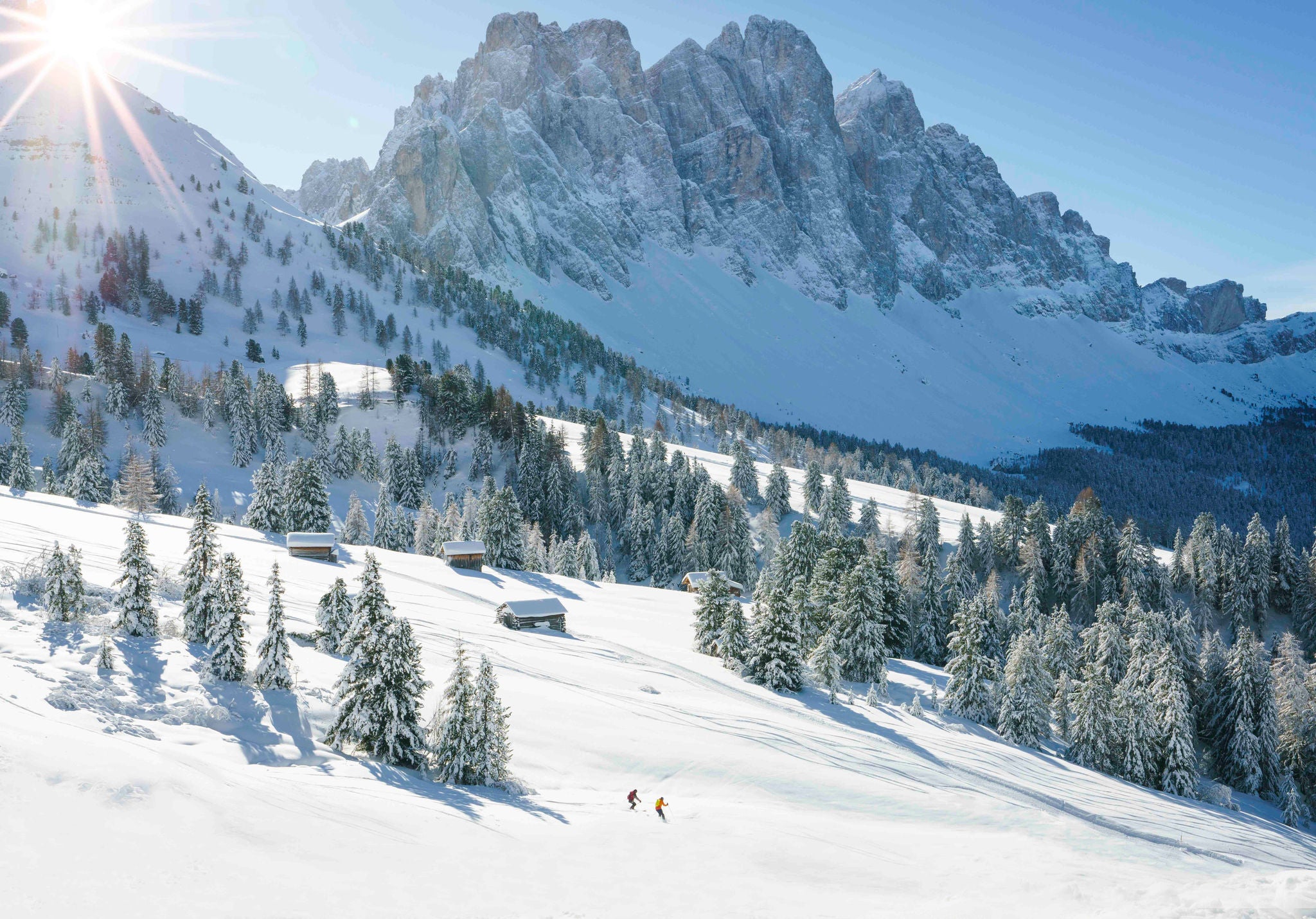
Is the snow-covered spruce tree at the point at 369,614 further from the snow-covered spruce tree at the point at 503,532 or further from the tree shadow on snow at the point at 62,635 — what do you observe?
the snow-covered spruce tree at the point at 503,532

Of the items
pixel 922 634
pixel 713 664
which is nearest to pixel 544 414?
pixel 922 634

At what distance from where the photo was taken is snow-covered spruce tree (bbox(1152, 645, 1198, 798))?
44844 millimetres

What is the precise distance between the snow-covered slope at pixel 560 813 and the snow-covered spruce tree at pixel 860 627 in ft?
34.5

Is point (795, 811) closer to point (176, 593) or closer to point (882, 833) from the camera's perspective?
point (882, 833)

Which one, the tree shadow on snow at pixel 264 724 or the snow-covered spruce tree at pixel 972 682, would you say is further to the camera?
the snow-covered spruce tree at pixel 972 682

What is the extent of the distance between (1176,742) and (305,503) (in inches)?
2949

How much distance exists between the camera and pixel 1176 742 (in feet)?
148

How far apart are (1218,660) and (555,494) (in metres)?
73.5

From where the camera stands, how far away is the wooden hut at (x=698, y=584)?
51984 mm

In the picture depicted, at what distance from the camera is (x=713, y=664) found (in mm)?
44781

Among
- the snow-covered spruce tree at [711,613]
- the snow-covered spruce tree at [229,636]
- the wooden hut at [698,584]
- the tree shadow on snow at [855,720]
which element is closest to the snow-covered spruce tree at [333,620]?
the snow-covered spruce tree at [229,636]

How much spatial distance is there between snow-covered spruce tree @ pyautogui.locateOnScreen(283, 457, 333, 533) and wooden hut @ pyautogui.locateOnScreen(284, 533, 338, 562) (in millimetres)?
17144

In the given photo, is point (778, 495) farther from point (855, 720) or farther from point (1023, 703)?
point (855, 720)

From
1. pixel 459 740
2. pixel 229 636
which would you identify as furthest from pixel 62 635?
pixel 459 740
